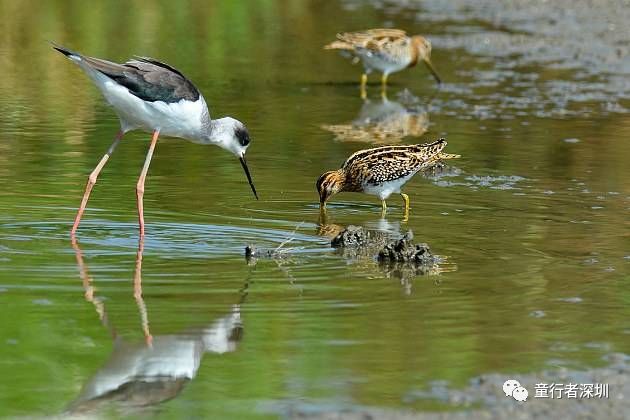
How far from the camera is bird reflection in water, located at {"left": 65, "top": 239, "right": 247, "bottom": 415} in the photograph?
631 centimetres

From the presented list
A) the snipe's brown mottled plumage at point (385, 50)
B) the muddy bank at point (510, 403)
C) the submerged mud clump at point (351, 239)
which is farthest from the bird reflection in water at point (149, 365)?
the snipe's brown mottled plumage at point (385, 50)

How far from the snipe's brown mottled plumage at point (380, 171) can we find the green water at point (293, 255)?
179 millimetres

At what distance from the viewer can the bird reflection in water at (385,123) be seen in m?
15.0

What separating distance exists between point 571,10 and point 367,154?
47.5 ft

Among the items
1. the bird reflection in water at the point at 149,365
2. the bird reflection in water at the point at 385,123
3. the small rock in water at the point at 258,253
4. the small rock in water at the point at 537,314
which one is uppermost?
the bird reflection in water at the point at 149,365

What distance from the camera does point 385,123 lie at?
16.1m

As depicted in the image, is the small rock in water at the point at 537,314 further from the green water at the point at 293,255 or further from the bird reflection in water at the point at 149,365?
the bird reflection in water at the point at 149,365

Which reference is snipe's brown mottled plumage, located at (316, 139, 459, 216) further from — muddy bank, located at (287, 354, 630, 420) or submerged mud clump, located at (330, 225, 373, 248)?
muddy bank, located at (287, 354, 630, 420)

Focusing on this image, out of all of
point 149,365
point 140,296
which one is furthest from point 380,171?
point 149,365

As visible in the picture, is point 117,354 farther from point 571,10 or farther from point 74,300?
point 571,10

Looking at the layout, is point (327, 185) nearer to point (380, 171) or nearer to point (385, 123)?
point (380, 171)

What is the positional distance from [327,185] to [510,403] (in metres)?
5.53

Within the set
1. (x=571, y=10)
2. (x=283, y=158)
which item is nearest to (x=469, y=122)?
(x=283, y=158)

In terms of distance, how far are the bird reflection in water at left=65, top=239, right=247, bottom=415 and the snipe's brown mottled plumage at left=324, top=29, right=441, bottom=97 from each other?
11349 millimetres
